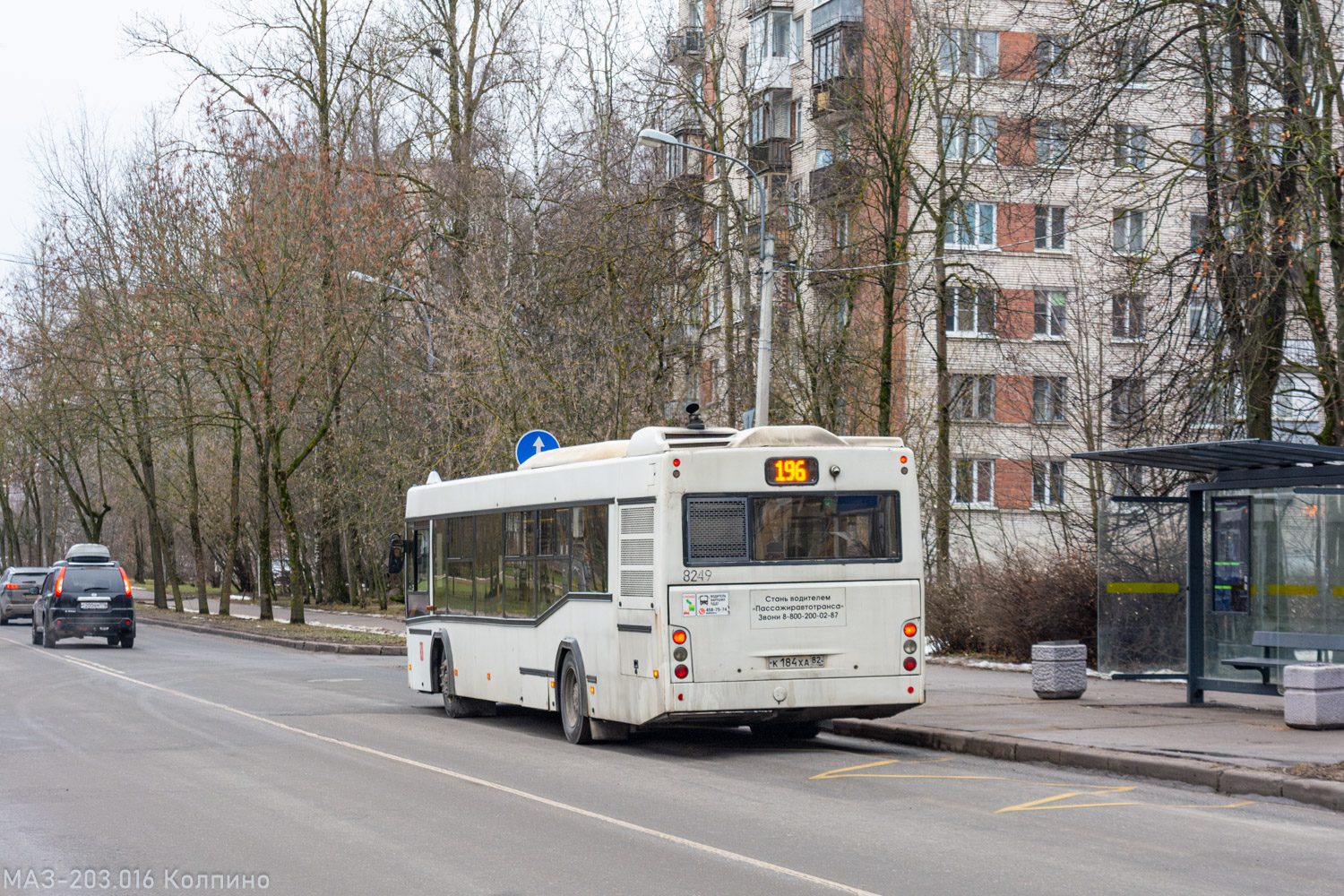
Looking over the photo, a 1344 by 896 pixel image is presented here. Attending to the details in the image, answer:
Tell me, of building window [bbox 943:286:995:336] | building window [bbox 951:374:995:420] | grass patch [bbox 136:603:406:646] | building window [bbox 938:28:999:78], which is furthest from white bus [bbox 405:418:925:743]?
grass patch [bbox 136:603:406:646]

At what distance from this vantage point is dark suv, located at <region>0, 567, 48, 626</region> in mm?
47688

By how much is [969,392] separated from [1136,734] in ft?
61.0

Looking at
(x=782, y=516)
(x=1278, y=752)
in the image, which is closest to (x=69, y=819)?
(x=782, y=516)

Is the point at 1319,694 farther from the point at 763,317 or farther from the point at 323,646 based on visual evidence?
the point at 323,646

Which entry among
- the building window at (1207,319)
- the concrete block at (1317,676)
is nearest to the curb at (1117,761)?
the concrete block at (1317,676)

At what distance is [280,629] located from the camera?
123ft

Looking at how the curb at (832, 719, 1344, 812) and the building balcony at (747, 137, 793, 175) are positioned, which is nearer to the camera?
the curb at (832, 719, 1344, 812)

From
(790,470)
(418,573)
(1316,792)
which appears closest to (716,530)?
(790,470)

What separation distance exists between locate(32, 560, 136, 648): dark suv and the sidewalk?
841 inches

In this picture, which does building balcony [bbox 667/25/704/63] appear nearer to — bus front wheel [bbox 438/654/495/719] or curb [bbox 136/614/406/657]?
curb [bbox 136/614/406/657]

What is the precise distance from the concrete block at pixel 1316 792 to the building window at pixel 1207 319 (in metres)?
11.1

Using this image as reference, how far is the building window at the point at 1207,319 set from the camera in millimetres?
20297

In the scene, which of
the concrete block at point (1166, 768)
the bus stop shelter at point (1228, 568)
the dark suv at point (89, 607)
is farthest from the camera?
the dark suv at point (89, 607)

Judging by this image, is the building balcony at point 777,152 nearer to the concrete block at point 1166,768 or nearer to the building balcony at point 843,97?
the building balcony at point 843,97
